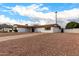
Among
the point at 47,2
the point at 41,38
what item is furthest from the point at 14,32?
the point at 47,2

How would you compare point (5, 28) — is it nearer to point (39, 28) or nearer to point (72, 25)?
point (39, 28)

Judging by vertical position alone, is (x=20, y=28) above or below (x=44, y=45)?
above

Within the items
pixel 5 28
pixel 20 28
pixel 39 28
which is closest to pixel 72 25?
pixel 39 28

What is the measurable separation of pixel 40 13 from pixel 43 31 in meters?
0.36

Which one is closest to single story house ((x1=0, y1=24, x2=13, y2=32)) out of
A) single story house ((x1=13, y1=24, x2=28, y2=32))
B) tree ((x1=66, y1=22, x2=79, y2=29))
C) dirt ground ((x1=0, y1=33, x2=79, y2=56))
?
single story house ((x1=13, y1=24, x2=28, y2=32))

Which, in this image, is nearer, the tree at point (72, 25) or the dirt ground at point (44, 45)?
the dirt ground at point (44, 45)

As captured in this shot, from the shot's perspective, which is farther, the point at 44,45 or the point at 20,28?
the point at 20,28

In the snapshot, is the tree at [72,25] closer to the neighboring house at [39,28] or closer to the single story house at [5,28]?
the neighboring house at [39,28]

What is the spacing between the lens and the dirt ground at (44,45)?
406 centimetres

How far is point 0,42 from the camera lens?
170 inches

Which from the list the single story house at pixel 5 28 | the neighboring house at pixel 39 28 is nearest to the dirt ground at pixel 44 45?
the neighboring house at pixel 39 28

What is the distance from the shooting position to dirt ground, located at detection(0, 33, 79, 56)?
4.06 metres

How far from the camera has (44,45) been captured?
167 inches

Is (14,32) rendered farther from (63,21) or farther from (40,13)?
(63,21)
